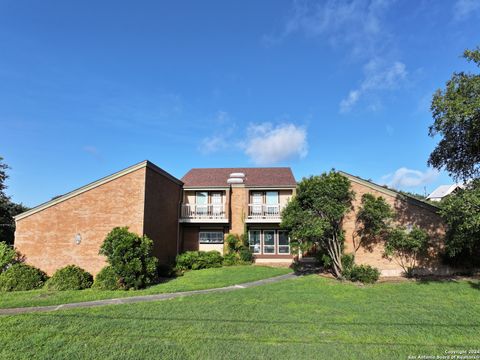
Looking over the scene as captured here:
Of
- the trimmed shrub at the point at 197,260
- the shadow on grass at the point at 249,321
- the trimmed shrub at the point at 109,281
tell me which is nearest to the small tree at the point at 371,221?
the shadow on grass at the point at 249,321

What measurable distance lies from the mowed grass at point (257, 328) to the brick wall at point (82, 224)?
6587 mm

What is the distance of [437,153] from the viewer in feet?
50.1

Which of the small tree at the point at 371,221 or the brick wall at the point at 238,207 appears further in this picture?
the brick wall at the point at 238,207

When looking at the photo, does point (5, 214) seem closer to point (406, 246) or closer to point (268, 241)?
point (268, 241)

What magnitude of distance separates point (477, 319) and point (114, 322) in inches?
385

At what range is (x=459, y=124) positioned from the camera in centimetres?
1305

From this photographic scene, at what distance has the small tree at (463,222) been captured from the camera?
1055cm

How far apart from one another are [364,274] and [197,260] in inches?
423

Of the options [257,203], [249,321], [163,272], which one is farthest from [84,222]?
[257,203]

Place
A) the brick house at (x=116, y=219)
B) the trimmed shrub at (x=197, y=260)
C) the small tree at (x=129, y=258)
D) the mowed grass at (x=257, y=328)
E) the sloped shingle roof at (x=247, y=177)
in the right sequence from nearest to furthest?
the mowed grass at (x=257, y=328)
the small tree at (x=129, y=258)
the brick house at (x=116, y=219)
the trimmed shrub at (x=197, y=260)
the sloped shingle roof at (x=247, y=177)

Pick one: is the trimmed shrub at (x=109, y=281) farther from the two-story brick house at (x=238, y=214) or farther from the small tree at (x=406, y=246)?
the small tree at (x=406, y=246)

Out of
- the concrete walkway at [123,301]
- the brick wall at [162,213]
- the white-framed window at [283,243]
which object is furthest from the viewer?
the white-framed window at [283,243]

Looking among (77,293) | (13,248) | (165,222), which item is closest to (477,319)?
(77,293)

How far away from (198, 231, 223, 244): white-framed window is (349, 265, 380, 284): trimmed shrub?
12.0m
